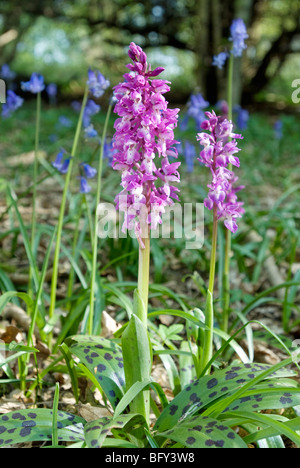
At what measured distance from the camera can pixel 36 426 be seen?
58.0 inches

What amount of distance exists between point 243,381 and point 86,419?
567 millimetres

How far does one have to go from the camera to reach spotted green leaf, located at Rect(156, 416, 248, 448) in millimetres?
1314

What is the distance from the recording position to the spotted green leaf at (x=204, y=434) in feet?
4.31

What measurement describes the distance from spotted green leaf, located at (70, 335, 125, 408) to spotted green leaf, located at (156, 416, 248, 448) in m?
0.27

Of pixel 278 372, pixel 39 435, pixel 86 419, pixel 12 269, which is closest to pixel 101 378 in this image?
pixel 86 419

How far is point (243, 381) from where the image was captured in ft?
5.17

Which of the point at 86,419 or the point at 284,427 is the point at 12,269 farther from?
the point at 284,427

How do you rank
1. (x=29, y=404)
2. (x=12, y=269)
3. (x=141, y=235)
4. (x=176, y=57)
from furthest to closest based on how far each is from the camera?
(x=176, y=57)
(x=12, y=269)
(x=29, y=404)
(x=141, y=235)

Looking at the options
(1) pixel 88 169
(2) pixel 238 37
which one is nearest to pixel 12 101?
(1) pixel 88 169

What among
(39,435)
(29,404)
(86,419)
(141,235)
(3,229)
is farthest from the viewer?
(3,229)

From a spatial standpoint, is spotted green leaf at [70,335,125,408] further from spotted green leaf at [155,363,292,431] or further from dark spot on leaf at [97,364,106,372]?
spotted green leaf at [155,363,292,431]

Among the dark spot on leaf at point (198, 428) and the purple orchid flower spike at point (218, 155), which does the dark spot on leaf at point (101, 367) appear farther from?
the purple orchid flower spike at point (218, 155)

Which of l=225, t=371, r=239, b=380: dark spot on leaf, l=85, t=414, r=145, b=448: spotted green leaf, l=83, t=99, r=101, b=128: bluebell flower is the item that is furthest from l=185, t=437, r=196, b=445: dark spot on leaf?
l=83, t=99, r=101, b=128: bluebell flower

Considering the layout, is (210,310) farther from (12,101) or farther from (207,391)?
(12,101)
